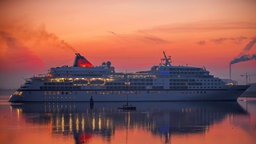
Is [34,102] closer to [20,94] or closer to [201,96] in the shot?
[20,94]

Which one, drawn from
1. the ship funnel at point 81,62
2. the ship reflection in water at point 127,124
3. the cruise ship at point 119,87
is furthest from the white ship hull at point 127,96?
the ship reflection in water at point 127,124

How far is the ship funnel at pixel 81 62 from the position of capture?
89438 mm

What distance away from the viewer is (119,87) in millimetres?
85062

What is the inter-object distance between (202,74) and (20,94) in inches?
1288

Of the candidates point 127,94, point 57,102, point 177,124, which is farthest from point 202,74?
point 177,124

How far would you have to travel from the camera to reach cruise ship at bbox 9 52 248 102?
Result: 277 ft

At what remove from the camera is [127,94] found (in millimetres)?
84750

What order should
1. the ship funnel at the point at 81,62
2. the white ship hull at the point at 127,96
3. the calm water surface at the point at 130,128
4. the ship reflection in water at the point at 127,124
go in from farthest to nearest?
1. the ship funnel at the point at 81,62
2. the white ship hull at the point at 127,96
3. the ship reflection in water at the point at 127,124
4. the calm water surface at the point at 130,128

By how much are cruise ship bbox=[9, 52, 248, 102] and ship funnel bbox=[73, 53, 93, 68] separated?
2.73 meters

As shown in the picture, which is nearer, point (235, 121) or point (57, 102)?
point (235, 121)

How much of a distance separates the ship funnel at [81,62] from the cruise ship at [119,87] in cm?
273

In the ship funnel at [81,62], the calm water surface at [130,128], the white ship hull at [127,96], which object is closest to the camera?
the calm water surface at [130,128]

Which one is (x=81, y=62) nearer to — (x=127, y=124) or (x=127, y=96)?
(x=127, y=96)

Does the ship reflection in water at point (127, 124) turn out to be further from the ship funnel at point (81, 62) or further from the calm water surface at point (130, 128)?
the ship funnel at point (81, 62)
